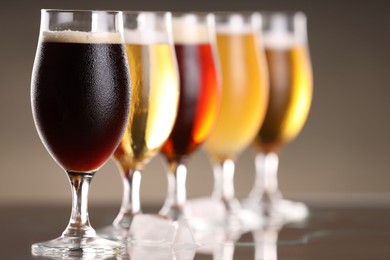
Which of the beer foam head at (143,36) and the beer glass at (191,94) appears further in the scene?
the beer glass at (191,94)

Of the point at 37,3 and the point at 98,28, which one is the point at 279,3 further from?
the point at 98,28

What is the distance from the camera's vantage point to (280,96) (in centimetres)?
194

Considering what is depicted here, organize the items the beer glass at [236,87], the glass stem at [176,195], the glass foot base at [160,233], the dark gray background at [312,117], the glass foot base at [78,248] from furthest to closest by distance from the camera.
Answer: the dark gray background at [312,117], the beer glass at [236,87], the glass stem at [176,195], the glass foot base at [160,233], the glass foot base at [78,248]

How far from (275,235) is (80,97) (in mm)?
406

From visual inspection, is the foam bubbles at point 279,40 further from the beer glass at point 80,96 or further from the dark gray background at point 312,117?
the dark gray background at point 312,117

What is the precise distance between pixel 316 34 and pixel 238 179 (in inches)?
19.7

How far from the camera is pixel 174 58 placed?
149 centimetres

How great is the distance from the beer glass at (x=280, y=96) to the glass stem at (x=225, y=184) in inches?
4.0

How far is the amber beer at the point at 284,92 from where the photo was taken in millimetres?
1937

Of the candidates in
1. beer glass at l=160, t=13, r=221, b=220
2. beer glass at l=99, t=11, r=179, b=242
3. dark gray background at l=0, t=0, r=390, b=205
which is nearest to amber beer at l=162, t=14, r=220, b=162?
beer glass at l=160, t=13, r=221, b=220

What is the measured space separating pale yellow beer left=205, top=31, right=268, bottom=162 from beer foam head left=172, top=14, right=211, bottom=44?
16cm

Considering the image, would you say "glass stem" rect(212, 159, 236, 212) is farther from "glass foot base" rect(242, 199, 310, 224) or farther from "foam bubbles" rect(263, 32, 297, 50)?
"foam bubbles" rect(263, 32, 297, 50)

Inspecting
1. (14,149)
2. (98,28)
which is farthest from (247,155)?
(98,28)

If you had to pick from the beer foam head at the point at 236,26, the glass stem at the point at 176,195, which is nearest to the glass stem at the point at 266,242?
the glass stem at the point at 176,195
